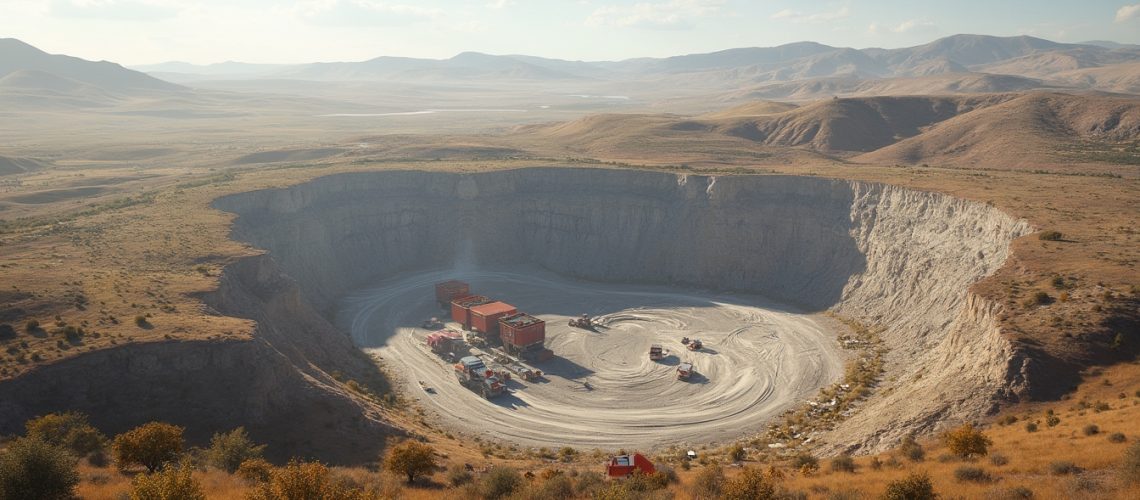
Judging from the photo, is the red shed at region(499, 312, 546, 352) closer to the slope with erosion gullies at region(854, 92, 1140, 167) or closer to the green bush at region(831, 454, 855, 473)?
the green bush at region(831, 454, 855, 473)

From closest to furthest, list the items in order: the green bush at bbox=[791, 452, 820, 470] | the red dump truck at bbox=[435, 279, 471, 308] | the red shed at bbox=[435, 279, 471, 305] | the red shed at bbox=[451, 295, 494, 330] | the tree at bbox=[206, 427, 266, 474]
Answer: the tree at bbox=[206, 427, 266, 474] < the green bush at bbox=[791, 452, 820, 470] < the red shed at bbox=[451, 295, 494, 330] < the red shed at bbox=[435, 279, 471, 305] < the red dump truck at bbox=[435, 279, 471, 308]

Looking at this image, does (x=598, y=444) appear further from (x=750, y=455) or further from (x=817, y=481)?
(x=817, y=481)

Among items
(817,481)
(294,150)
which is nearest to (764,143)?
(294,150)

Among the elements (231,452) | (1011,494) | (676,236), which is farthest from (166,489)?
(676,236)

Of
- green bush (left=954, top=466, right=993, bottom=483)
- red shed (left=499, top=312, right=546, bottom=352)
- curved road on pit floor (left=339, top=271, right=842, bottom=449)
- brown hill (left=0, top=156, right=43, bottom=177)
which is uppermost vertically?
brown hill (left=0, top=156, right=43, bottom=177)

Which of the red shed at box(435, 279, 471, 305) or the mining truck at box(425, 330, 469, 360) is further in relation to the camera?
the red shed at box(435, 279, 471, 305)

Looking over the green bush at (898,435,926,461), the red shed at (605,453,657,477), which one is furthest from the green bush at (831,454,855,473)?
the red shed at (605,453,657,477)

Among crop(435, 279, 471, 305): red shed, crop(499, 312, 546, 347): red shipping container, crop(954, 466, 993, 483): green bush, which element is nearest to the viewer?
crop(954, 466, 993, 483): green bush

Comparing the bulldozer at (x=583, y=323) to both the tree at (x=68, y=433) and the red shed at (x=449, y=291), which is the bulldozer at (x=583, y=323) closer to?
the red shed at (x=449, y=291)
